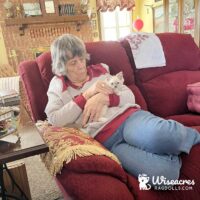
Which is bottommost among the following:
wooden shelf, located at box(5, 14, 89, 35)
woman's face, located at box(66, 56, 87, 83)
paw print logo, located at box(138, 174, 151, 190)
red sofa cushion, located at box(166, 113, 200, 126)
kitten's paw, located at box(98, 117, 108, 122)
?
red sofa cushion, located at box(166, 113, 200, 126)

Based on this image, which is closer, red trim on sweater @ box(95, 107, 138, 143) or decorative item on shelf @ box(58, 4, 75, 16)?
red trim on sweater @ box(95, 107, 138, 143)

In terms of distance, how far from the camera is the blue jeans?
0.94 metres

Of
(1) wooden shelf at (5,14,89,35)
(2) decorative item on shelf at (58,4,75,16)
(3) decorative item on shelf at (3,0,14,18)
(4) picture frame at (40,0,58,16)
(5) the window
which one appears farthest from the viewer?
(5) the window

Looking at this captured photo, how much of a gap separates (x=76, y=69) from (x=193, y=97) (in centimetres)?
81

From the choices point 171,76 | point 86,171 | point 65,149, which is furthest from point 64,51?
point 171,76

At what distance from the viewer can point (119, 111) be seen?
4.06ft

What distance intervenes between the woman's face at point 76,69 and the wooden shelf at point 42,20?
3.52 metres

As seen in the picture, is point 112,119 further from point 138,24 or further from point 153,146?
point 138,24

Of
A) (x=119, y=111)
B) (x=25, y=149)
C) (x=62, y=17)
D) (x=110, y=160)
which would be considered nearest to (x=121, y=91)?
(x=119, y=111)

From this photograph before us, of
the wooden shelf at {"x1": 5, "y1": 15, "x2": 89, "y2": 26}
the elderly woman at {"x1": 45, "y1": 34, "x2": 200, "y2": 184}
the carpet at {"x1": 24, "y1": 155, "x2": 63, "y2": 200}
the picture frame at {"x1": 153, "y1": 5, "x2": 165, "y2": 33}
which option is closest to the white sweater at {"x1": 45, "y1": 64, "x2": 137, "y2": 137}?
the elderly woman at {"x1": 45, "y1": 34, "x2": 200, "y2": 184}

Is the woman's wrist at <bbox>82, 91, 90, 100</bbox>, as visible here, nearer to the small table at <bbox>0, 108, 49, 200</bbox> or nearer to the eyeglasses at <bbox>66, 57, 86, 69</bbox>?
the eyeglasses at <bbox>66, 57, 86, 69</bbox>

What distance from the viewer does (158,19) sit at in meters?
5.02

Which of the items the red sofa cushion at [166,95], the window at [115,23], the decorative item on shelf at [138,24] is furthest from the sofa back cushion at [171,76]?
the window at [115,23]

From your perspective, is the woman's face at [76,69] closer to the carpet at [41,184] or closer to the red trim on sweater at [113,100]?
the red trim on sweater at [113,100]
